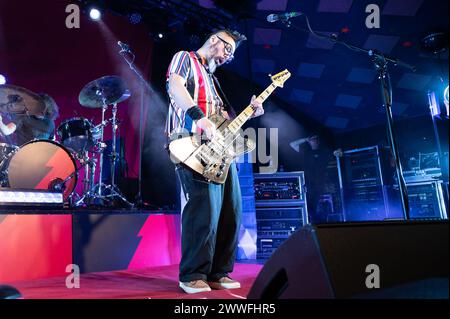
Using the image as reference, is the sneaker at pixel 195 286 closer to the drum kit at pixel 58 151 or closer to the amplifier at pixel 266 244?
the drum kit at pixel 58 151

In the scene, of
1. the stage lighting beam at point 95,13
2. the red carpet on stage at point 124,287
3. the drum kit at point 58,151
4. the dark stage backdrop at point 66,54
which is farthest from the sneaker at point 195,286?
the stage lighting beam at point 95,13

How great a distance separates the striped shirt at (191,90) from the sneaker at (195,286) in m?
0.96

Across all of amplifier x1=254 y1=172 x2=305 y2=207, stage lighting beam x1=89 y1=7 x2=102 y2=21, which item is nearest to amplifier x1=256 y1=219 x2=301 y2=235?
amplifier x1=254 y1=172 x2=305 y2=207

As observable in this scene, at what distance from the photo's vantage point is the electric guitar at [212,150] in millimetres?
2219

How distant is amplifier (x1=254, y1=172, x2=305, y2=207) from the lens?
17.6ft

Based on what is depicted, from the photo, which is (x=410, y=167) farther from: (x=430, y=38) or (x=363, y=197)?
(x=430, y=38)

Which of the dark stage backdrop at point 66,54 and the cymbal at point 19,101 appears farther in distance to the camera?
the dark stage backdrop at point 66,54

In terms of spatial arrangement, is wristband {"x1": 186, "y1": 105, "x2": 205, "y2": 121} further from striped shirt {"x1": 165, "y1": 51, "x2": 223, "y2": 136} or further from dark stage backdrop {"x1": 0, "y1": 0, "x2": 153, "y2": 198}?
dark stage backdrop {"x1": 0, "y1": 0, "x2": 153, "y2": 198}

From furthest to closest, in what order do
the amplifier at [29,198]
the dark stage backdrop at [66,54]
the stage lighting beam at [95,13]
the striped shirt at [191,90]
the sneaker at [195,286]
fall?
1. the stage lighting beam at [95,13]
2. the dark stage backdrop at [66,54]
3. the amplifier at [29,198]
4. the striped shirt at [191,90]
5. the sneaker at [195,286]

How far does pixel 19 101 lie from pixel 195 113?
3.29 meters

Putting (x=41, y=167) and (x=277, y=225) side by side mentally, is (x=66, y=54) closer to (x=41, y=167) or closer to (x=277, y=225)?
(x=41, y=167)

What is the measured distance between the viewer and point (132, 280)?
277cm
